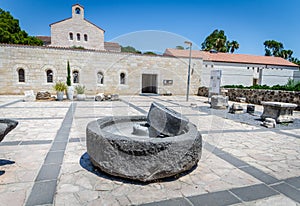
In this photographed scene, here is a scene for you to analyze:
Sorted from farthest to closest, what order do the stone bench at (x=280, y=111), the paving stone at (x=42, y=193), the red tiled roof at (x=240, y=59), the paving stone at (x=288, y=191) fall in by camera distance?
1. the red tiled roof at (x=240, y=59)
2. the stone bench at (x=280, y=111)
3. the paving stone at (x=288, y=191)
4. the paving stone at (x=42, y=193)

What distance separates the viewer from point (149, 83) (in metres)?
19.1

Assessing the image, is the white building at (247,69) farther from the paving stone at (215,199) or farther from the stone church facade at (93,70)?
the paving stone at (215,199)

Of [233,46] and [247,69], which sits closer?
[247,69]

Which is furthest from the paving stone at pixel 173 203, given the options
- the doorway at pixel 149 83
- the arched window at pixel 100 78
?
the doorway at pixel 149 83

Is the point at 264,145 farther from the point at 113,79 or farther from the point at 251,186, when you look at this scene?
the point at 113,79

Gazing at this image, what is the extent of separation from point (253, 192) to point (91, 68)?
1522 cm

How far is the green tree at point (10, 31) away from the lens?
2303 cm

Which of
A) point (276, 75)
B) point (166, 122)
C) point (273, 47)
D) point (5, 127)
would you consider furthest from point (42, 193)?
point (273, 47)

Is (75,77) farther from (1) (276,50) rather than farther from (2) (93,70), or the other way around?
(1) (276,50)

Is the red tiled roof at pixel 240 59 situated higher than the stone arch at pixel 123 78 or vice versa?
the red tiled roof at pixel 240 59

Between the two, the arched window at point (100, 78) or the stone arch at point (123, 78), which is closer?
the arched window at point (100, 78)

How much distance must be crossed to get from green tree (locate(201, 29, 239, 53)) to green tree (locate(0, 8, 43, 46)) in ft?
94.7

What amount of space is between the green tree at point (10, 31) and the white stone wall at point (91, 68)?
13.5 meters

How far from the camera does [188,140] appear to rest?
7.57 feet
